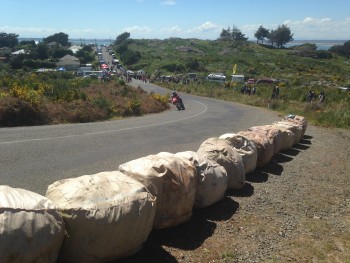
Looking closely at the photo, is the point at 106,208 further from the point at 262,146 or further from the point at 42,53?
the point at 42,53

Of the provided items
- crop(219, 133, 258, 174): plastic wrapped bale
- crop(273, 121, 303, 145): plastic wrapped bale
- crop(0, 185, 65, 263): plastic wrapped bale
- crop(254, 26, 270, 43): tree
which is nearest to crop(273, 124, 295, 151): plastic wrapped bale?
crop(273, 121, 303, 145): plastic wrapped bale

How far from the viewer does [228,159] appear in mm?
9438

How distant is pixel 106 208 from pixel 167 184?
64.5 inches

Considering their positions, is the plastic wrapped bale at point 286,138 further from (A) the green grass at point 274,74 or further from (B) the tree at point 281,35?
(B) the tree at point 281,35

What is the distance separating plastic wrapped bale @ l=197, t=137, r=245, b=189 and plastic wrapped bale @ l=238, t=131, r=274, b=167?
2194 mm

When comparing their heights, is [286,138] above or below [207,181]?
below

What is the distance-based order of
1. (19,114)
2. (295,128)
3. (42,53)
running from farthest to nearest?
(42,53), (19,114), (295,128)

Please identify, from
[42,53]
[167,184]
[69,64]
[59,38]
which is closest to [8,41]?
[59,38]

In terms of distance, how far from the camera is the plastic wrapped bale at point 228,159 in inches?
367

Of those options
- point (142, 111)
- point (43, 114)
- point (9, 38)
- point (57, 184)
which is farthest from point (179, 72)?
point (9, 38)

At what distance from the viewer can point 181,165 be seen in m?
7.34

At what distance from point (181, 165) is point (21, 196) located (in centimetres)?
319

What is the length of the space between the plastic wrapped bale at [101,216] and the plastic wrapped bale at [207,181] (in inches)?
85.9

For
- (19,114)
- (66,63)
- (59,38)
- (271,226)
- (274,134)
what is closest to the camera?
(271,226)
